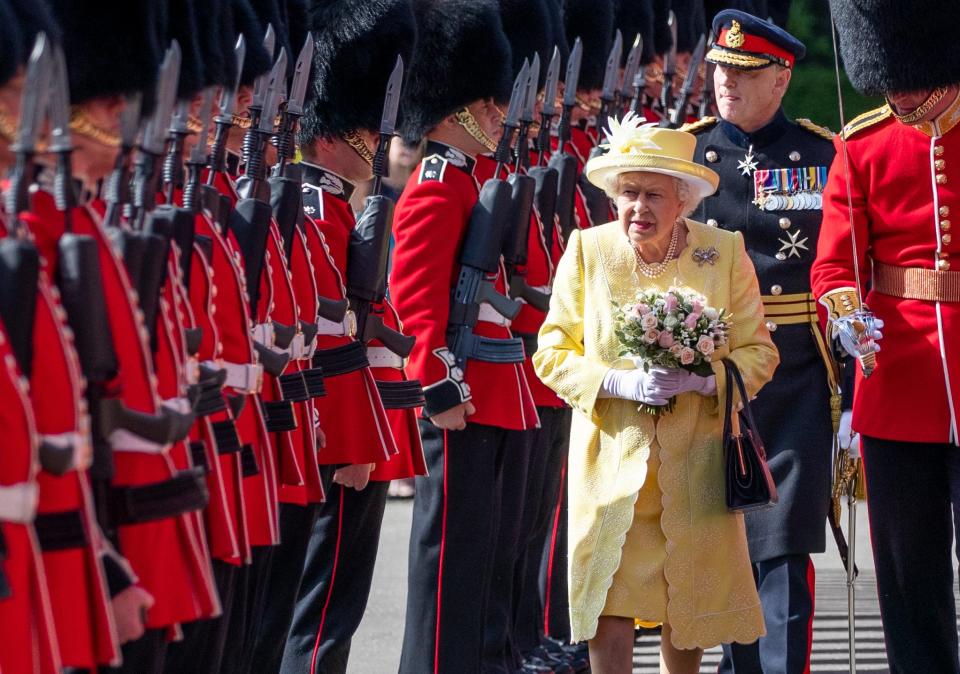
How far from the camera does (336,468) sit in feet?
15.2

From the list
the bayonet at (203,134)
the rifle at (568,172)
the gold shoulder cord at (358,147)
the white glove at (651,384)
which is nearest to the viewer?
the bayonet at (203,134)

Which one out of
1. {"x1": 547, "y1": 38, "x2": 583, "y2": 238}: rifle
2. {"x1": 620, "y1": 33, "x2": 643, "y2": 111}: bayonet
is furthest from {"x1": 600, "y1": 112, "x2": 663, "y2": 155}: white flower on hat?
{"x1": 620, "y1": 33, "x2": 643, "y2": 111}: bayonet

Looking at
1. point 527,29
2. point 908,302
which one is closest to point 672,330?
point 908,302

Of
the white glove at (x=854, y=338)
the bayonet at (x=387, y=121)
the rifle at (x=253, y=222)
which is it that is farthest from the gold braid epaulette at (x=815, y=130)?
the rifle at (x=253, y=222)

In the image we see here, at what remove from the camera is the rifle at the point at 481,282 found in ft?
17.2

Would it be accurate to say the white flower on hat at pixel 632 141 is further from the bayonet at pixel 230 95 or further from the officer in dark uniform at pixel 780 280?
the bayonet at pixel 230 95

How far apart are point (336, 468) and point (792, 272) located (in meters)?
1.60

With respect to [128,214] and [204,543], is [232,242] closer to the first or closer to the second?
[128,214]

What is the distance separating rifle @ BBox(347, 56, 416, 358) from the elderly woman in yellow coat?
0.44m

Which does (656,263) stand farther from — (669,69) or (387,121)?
(669,69)

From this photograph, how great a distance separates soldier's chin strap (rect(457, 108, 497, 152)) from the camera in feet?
18.3

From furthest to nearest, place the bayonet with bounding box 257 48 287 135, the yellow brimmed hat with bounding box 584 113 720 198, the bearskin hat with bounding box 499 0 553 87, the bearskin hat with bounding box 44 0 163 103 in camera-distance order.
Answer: the bearskin hat with bounding box 499 0 553 87, the yellow brimmed hat with bounding box 584 113 720 198, the bayonet with bounding box 257 48 287 135, the bearskin hat with bounding box 44 0 163 103

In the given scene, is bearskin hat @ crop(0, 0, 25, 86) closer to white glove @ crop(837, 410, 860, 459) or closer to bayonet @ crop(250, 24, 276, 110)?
bayonet @ crop(250, 24, 276, 110)

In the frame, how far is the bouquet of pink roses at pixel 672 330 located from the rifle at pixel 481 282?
0.79m
